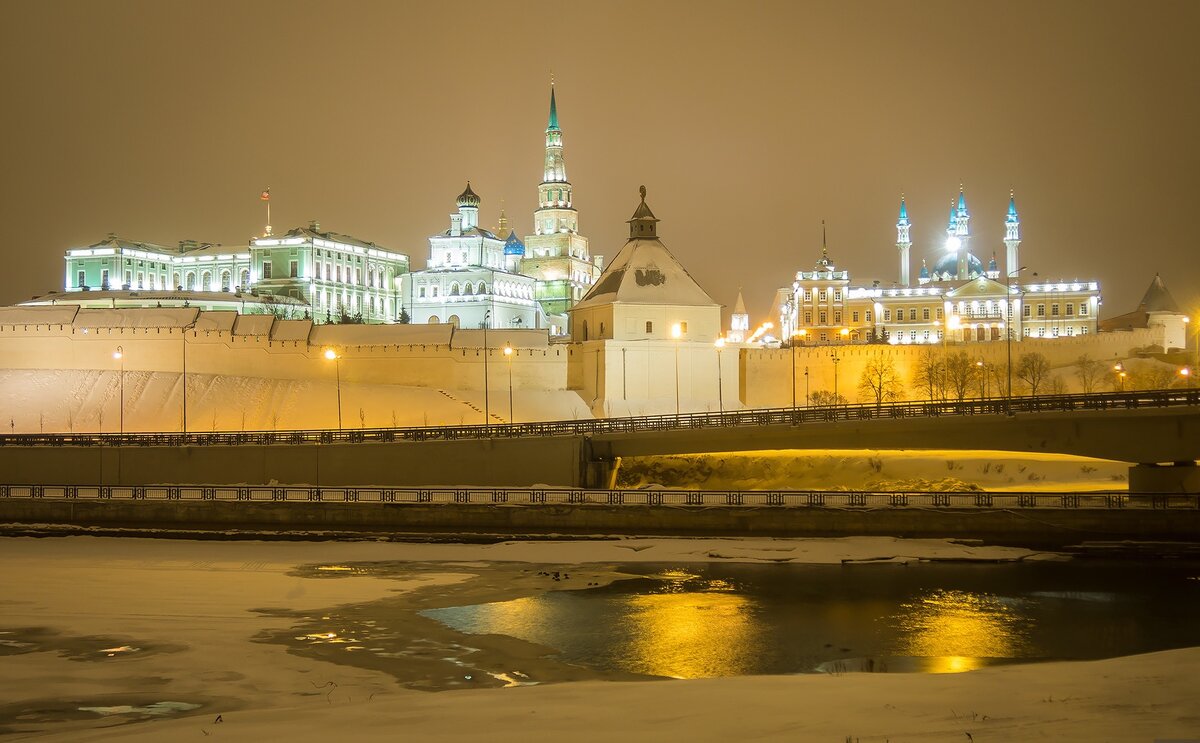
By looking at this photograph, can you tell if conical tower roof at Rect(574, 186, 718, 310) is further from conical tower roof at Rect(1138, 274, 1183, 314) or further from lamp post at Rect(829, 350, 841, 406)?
conical tower roof at Rect(1138, 274, 1183, 314)

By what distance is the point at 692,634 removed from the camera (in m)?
19.8

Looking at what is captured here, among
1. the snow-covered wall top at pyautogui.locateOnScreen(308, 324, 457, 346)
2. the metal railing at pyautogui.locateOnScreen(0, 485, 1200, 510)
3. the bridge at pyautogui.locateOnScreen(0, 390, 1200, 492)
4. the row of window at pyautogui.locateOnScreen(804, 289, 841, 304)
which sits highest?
the row of window at pyautogui.locateOnScreen(804, 289, 841, 304)

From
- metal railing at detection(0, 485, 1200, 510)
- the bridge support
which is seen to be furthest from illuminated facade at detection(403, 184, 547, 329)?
the bridge support

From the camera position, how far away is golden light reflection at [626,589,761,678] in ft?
57.2

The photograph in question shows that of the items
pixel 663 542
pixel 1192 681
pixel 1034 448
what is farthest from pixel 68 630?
pixel 1034 448

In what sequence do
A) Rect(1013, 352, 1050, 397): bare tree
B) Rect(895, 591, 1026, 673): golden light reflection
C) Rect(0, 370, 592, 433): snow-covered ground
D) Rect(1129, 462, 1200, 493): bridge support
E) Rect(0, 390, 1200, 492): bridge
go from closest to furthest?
Rect(895, 591, 1026, 673): golden light reflection → Rect(1129, 462, 1200, 493): bridge support → Rect(0, 390, 1200, 492): bridge → Rect(0, 370, 592, 433): snow-covered ground → Rect(1013, 352, 1050, 397): bare tree

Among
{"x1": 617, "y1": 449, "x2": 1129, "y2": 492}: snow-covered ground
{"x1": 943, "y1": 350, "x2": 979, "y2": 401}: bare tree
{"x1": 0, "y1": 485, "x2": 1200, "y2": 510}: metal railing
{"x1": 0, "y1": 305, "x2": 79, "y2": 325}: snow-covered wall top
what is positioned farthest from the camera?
{"x1": 943, "y1": 350, "x2": 979, "y2": 401}: bare tree

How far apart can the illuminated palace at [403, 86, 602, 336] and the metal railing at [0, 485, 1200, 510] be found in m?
50.5

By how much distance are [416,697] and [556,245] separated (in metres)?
97.1

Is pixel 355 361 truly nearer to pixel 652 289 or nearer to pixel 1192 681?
pixel 652 289

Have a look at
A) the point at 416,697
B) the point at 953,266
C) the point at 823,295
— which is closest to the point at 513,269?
the point at 823,295

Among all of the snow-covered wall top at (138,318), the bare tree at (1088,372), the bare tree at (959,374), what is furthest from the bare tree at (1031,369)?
the snow-covered wall top at (138,318)

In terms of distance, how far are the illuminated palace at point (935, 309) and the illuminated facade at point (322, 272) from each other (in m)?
39.1

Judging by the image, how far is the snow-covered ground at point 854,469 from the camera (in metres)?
42.2
